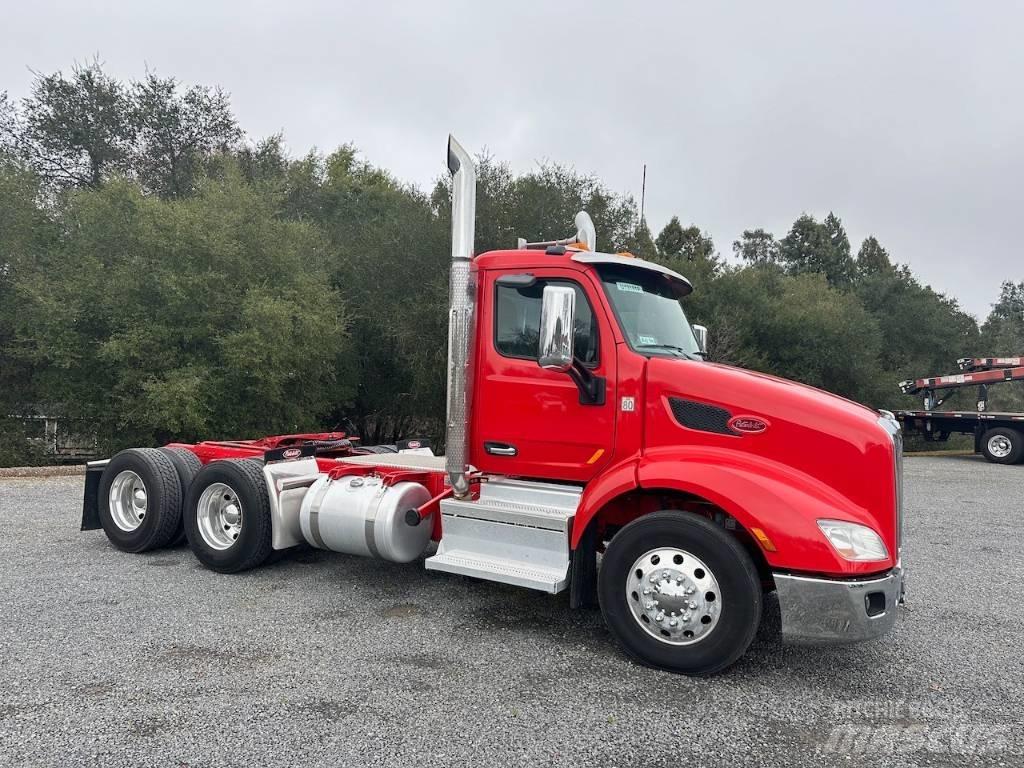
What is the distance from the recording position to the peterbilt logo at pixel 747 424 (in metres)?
4.19

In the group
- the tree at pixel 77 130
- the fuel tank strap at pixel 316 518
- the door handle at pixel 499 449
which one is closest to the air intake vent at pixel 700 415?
the door handle at pixel 499 449

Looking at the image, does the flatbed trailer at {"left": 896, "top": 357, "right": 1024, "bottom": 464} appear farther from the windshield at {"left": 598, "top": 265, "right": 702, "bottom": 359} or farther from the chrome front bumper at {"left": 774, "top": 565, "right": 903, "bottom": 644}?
the chrome front bumper at {"left": 774, "top": 565, "right": 903, "bottom": 644}

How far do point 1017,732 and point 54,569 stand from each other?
22.5ft

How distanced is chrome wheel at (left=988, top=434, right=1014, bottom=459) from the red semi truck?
17.3 meters

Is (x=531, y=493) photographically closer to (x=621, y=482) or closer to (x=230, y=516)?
(x=621, y=482)

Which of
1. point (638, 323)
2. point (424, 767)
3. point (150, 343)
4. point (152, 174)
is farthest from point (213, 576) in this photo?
point (152, 174)

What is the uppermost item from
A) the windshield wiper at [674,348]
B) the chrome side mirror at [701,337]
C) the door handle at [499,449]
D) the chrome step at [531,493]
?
the chrome side mirror at [701,337]

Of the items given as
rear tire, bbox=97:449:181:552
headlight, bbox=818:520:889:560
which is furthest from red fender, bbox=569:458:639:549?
rear tire, bbox=97:449:181:552

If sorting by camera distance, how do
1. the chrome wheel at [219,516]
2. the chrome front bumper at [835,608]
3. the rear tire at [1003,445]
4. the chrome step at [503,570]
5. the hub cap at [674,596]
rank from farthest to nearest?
the rear tire at [1003,445] < the chrome wheel at [219,516] < the chrome step at [503,570] < the hub cap at [674,596] < the chrome front bumper at [835,608]

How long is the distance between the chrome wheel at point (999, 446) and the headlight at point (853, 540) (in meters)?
18.0

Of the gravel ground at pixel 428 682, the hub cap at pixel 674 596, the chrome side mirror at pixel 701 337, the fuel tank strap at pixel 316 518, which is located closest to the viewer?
the gravel ground at pixel 428 682

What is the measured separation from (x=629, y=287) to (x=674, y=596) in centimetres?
203

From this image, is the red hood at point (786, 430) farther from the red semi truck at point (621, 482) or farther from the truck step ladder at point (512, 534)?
A: the truck step ladder at point (512, 534)

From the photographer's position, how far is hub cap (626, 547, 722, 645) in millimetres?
4039
